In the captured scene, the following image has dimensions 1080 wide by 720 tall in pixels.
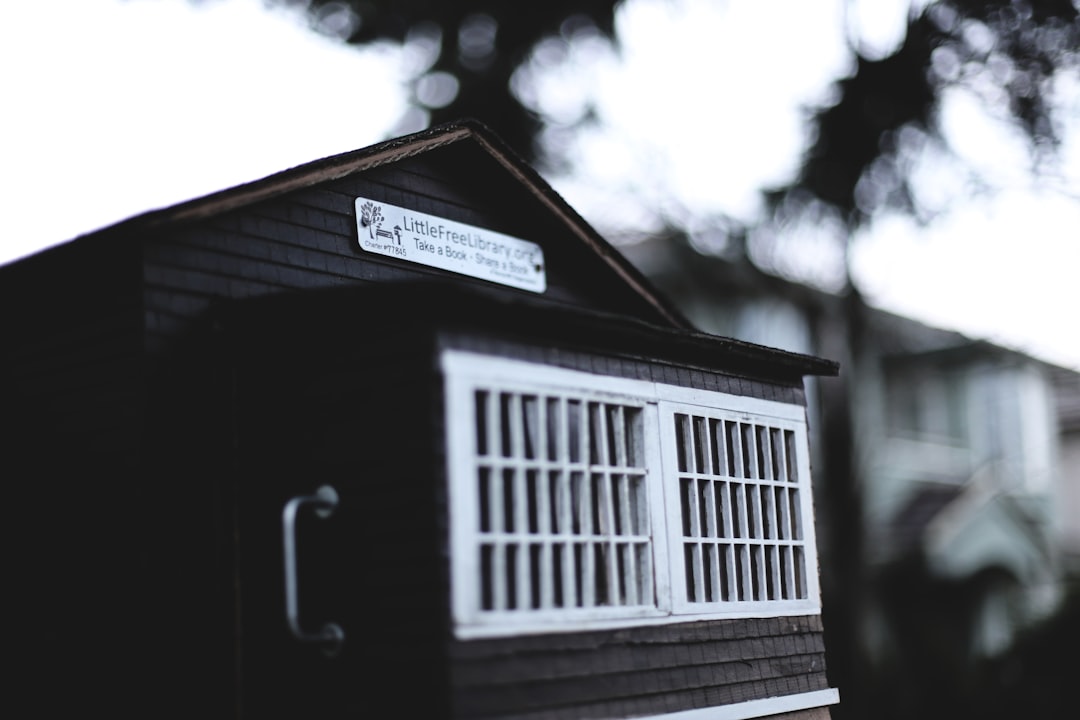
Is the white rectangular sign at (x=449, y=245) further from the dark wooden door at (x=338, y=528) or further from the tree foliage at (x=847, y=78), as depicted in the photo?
the tree foliage at (x=847, y=78)

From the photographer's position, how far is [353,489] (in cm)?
687

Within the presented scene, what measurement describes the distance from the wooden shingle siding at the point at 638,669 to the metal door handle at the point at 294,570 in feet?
2.51

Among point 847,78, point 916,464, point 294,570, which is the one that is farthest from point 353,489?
point 916,464

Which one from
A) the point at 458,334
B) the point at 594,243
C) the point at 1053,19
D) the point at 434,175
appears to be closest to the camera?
the point at 458,334

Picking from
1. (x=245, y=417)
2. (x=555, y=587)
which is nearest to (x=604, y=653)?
(x=555, y=587)

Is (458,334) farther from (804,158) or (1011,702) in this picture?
(1011,702)

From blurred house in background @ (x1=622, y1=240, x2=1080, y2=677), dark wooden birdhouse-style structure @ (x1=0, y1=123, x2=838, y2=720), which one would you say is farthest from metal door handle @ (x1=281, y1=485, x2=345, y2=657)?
blurred house in background @ (x1=622, y1=240, x2=1080, y2=677)

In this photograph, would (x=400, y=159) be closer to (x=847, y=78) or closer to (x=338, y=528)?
(x=338, y=528)

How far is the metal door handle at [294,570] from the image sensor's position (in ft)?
22.0

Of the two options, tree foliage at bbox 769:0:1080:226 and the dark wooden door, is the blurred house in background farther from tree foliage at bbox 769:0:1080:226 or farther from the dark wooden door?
the dark wooden door

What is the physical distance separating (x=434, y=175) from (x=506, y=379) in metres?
2.91

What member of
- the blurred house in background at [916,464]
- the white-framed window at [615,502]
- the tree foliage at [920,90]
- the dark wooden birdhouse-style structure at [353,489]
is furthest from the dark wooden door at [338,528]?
the blurred house in background at [916,464]

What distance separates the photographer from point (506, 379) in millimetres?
6941

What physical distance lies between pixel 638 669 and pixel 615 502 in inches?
37.1
